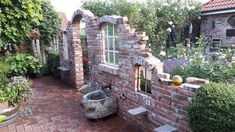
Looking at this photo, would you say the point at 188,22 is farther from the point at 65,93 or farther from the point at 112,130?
the point at 112,130

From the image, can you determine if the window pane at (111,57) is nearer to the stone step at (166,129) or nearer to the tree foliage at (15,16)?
the tree foliage at (15,16)

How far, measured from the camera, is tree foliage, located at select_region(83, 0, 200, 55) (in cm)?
798

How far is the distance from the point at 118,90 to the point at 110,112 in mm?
487

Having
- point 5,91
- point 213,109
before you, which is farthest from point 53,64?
point 213,109

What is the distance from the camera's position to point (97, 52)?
17.2ft

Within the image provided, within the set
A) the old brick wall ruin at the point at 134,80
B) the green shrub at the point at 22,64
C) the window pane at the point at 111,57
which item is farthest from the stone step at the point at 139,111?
the green shrub at the point at 22,64

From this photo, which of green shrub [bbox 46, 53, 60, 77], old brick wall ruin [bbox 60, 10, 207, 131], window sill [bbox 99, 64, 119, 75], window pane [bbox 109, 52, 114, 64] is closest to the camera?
old brick wall ruin [bbox 60, 10, 207, 131]

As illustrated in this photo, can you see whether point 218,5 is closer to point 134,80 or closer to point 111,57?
point 111,57

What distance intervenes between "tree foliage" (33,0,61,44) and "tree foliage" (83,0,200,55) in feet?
4.59

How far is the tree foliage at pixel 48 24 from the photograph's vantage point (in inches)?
337

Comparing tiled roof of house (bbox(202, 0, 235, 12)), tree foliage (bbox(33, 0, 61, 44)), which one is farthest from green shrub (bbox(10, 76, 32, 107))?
tiled roof of house (bbox(202, 0, 235, 12))

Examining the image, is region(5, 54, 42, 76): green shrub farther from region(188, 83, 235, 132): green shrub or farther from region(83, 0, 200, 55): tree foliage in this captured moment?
region(188, 83, 235, 132): green shrub

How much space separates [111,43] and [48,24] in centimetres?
497

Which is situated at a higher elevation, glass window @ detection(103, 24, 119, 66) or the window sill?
glass window @ detection(103, 24, 119, 66)
